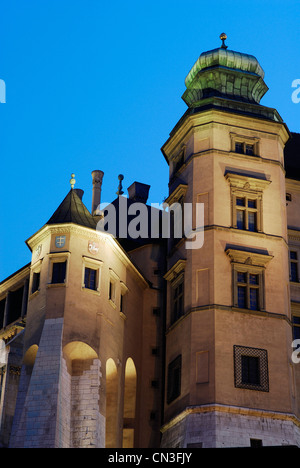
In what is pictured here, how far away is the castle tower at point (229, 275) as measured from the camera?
141 feet

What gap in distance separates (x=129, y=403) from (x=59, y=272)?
8.36m

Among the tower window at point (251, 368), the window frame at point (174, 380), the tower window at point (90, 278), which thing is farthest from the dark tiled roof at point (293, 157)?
the tower window at point (90, 278)

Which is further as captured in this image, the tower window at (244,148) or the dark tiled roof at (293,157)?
the dark tiled roof at (293,157)

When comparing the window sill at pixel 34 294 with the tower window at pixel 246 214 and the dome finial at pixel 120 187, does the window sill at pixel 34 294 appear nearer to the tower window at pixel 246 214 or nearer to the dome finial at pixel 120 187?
the tower window at pixel 246 214

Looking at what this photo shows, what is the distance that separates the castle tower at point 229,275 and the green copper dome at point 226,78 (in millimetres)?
60

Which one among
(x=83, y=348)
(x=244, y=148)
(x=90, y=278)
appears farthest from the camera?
(x=244, y=148)

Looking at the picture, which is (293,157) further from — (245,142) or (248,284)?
(248,284)

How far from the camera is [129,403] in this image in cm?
4856

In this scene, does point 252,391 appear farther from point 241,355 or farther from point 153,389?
point 153,389

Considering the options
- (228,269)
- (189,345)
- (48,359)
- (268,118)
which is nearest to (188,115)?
(268,118)

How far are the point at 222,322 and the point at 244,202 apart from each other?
23.3 feet

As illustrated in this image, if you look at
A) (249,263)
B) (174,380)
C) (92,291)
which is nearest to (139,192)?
(249,263)

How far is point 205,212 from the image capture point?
158 feet

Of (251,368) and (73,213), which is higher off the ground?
(73,213)
